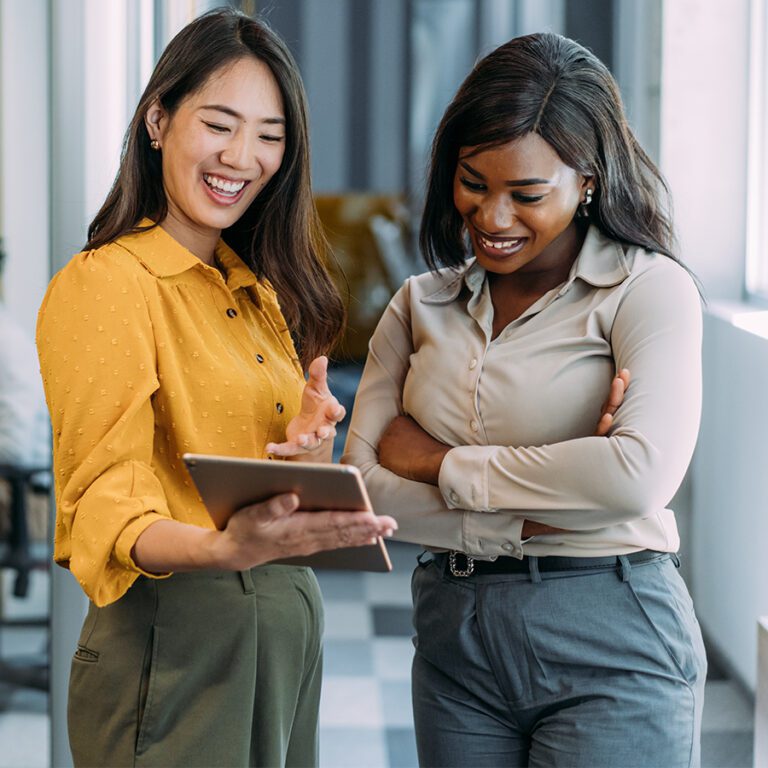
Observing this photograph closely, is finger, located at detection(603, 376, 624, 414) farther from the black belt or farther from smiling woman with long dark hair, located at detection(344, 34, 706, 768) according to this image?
the black belt

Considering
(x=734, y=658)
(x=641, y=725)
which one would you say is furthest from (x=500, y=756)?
(x=734, y=658)

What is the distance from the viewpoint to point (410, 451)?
155cm

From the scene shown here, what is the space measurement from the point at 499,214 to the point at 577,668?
0.62 m

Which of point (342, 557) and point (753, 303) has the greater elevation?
point (753, 303)

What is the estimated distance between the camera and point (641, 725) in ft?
4.71

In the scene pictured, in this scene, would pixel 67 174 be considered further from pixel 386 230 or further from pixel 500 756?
pixel 386 230

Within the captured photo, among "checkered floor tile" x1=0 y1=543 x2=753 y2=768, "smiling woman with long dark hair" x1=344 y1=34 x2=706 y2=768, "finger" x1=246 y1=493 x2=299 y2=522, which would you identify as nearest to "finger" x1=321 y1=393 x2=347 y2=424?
"smiling woman with long dark hair" x1=344 y1=34 x2=706 y2=768

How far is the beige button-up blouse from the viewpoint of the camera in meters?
1.39

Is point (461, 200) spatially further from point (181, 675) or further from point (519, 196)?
point (181, 675)

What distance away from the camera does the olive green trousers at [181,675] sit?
4.88ft

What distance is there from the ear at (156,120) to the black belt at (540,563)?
0.74 m

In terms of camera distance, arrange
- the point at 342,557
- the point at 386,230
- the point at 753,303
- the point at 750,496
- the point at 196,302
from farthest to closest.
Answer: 1. the point at 386,230
2. the point at 753,303
3. the point at 750,496
4. the point at 196,302
5. the point at 342,557

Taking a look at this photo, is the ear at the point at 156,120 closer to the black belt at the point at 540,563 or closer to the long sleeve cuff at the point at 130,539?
the long sleeve cuff at the point at 130,539

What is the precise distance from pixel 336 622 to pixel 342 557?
3005mm
